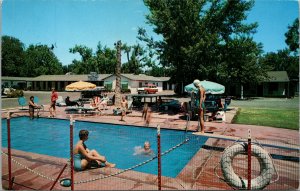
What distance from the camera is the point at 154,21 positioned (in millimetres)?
21297

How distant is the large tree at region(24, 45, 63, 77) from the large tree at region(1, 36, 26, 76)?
1771mm

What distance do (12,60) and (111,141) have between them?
81295 millimetres

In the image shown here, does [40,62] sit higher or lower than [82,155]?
higher

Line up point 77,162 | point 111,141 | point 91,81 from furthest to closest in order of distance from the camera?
1. point 91,81
2. point 111,141
3. point 77,162

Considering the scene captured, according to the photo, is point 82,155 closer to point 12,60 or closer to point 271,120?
point 271,120

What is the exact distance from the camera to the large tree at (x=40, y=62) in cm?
8325

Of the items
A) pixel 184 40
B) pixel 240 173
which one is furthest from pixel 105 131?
pixel 184 40

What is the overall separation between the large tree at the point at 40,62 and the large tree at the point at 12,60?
5.81 feet

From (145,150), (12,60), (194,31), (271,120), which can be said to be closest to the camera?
(145,150)

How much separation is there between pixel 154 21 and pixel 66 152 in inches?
536

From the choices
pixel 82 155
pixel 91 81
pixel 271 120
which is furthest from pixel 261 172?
pixel 91 81

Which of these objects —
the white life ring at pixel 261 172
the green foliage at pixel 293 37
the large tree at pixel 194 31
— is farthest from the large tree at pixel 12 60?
the white life ring at pixel 261 172

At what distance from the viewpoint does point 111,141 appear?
1295cm

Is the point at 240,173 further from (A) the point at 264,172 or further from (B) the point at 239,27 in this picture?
(B) the point at 239,27
